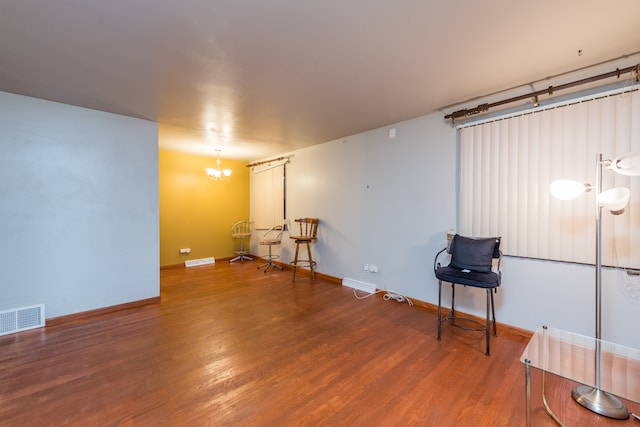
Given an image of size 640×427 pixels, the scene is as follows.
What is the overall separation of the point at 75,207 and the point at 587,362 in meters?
4.76

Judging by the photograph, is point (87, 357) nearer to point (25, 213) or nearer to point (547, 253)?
point (25, 213)

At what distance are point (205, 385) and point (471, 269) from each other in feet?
8.07

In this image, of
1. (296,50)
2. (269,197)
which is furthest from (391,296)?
(269,197)

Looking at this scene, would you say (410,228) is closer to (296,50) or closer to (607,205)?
(607,205)

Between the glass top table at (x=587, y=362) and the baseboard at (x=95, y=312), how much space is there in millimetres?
3997

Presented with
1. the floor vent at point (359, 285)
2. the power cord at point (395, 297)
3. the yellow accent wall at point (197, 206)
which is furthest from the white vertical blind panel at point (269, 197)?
the power cord at point (395, 297)

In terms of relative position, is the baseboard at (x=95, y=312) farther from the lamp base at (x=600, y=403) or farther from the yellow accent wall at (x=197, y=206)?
the lamp base at (x=600, y=403)

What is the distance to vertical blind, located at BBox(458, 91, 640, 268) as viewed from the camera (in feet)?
7.02

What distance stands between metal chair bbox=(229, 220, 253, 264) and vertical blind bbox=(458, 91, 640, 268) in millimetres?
4835

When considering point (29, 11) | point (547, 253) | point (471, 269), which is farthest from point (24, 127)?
point (547, 253)

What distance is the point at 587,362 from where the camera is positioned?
159cm

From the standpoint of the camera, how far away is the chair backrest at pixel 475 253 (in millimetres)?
2508

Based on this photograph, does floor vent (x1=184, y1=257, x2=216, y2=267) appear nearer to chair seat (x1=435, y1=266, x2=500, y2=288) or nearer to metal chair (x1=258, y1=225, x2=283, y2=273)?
metal chair (x1=258, y1=225, x2=283, y2=273)

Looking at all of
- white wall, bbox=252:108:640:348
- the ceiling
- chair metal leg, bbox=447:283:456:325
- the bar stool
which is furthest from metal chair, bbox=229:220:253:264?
chair metal leg, bbox=447:283:456:325
